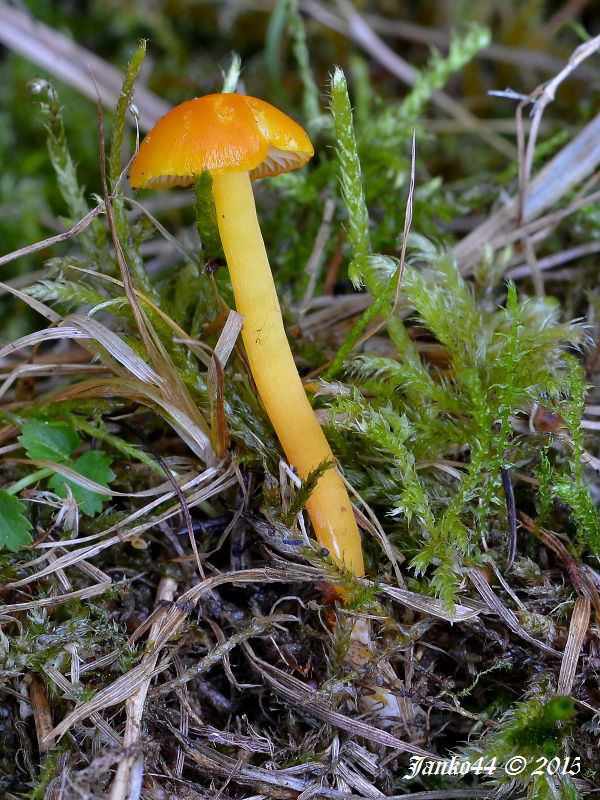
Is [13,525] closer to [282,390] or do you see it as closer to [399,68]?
[282,390]

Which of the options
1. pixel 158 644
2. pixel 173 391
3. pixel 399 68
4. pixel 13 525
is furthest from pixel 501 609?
pixel 399 68

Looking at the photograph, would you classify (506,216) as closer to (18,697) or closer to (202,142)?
(202,142)

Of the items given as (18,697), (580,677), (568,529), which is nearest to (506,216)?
(568,529)

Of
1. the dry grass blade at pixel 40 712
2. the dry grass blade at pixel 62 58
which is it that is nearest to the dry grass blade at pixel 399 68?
the dry grass blade at pixel 62 58

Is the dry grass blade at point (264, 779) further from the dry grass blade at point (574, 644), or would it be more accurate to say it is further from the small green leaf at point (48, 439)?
the small green leaf at point (48, 439)

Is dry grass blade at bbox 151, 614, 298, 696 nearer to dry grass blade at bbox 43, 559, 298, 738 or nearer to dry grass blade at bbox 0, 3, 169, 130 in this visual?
dry grass blade at bbox 43, 559, 298, 738

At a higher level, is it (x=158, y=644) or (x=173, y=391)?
(x=173, y=391)
